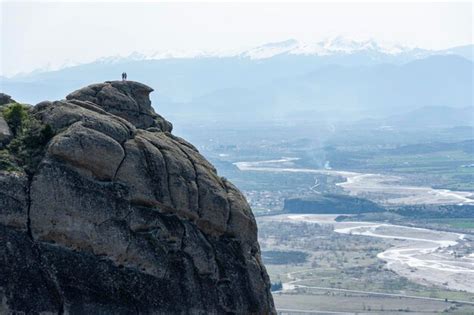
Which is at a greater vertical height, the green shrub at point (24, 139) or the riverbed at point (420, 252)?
the green shrub at point (24, 139)

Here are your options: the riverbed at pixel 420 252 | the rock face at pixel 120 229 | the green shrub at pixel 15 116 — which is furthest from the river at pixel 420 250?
the green shrub at pixel 15 116

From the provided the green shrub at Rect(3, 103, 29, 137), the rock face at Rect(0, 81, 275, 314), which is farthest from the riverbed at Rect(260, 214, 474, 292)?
the green shrub at Rect(3, 103, 29, 137)

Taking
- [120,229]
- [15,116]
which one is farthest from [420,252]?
[120,229]

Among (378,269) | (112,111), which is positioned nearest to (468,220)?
(378,269)

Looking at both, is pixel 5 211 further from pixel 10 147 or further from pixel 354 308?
pixel 354 308

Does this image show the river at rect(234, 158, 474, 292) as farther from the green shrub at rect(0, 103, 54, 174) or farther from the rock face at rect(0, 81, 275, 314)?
the green shrub at rect(0, 103, 54, 174)

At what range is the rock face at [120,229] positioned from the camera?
23734mm

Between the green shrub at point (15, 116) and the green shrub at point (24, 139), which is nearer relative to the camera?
the green shrub at point (24, 139)

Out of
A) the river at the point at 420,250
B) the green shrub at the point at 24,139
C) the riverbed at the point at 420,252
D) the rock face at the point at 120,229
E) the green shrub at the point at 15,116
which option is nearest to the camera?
the rock face at the point at 120,229

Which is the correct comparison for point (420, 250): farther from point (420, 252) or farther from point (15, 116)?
point (15, 116)

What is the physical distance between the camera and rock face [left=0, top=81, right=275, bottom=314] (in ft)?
77.9

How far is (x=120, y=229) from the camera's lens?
970 inches

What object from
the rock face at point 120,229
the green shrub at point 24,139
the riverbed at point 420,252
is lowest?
the riverbed at point 420,252

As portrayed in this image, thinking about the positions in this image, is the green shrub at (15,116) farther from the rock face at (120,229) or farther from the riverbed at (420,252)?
the riverbed at (420,252)
